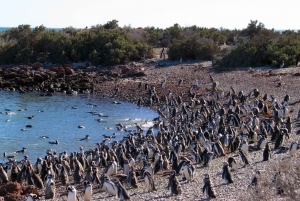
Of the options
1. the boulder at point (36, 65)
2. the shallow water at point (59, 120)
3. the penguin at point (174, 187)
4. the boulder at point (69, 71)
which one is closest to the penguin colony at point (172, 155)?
the penguin at point (174, 187)

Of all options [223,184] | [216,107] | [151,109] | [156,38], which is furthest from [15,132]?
[156,38]

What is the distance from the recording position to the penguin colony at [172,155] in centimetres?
1611

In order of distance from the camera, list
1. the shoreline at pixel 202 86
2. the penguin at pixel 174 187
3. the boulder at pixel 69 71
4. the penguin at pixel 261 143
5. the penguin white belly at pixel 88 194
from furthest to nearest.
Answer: the boulder at pixel 69 71 → the penguin at pixel 261 143 → the shoreline at pixel 202 86 → the penguin white belly at pixel 88 194 → the penguin at pixel 174 187

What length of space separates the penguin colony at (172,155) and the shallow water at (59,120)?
2.24 metres

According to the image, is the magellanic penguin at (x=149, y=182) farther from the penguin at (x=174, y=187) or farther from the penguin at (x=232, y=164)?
the penguin at (x=232, y=164)

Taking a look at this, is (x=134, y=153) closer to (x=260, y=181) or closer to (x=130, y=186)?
(x=130, y=186)

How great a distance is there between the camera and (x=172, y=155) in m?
19.3

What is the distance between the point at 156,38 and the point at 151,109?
2798 cm

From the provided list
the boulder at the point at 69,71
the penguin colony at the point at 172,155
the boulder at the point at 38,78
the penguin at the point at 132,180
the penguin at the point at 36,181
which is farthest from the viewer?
the boulder at the point at 69,71

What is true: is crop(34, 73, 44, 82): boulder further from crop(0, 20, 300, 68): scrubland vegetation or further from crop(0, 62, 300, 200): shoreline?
crop(0, 20, 300, 68): scrubland vegetation

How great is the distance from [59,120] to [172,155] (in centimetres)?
1558

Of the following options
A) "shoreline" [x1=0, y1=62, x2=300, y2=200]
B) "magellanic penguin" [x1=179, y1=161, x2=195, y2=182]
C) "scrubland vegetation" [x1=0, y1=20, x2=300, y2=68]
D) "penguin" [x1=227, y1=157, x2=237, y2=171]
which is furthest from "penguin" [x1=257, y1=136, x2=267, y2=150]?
"scrubland vegetation" [x1=0, y1=20, x2=300, y2=68]

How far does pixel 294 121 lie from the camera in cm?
2555

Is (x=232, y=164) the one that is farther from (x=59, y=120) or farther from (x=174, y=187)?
(x=59, y=120)
